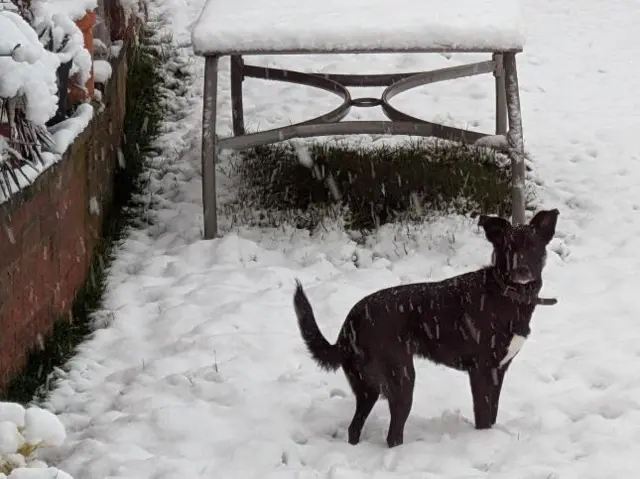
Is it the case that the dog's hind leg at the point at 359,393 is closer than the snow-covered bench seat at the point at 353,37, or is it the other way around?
the dog's hind leg at the point at 359,393

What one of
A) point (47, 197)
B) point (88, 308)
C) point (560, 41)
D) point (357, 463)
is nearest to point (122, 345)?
point (88, 308)

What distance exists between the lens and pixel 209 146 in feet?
17.1

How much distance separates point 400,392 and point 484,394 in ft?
0.97

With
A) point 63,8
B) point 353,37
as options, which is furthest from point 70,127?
point 353,37

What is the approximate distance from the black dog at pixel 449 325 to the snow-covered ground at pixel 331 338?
0.79 feet

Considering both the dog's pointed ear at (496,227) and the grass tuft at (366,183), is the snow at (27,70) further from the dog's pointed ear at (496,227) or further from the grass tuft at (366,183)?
the grass tuft at (366,183)

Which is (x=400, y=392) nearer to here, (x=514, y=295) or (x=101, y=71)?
(x=514, y=295)

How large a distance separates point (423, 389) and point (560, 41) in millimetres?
4894

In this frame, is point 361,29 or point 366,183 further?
point 366,183

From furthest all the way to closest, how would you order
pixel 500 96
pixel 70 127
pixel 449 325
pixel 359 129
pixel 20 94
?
pixel 500 96, pixel 359 129, pixel 70 127, pixel 20 94, pixel 449 325

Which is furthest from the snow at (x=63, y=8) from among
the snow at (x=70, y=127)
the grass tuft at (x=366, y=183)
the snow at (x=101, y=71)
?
the grass tuft at (x=366, y=183)

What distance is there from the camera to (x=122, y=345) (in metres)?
4.38

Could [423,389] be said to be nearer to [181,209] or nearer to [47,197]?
[47,197]

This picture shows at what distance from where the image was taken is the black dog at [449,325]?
3.46m
